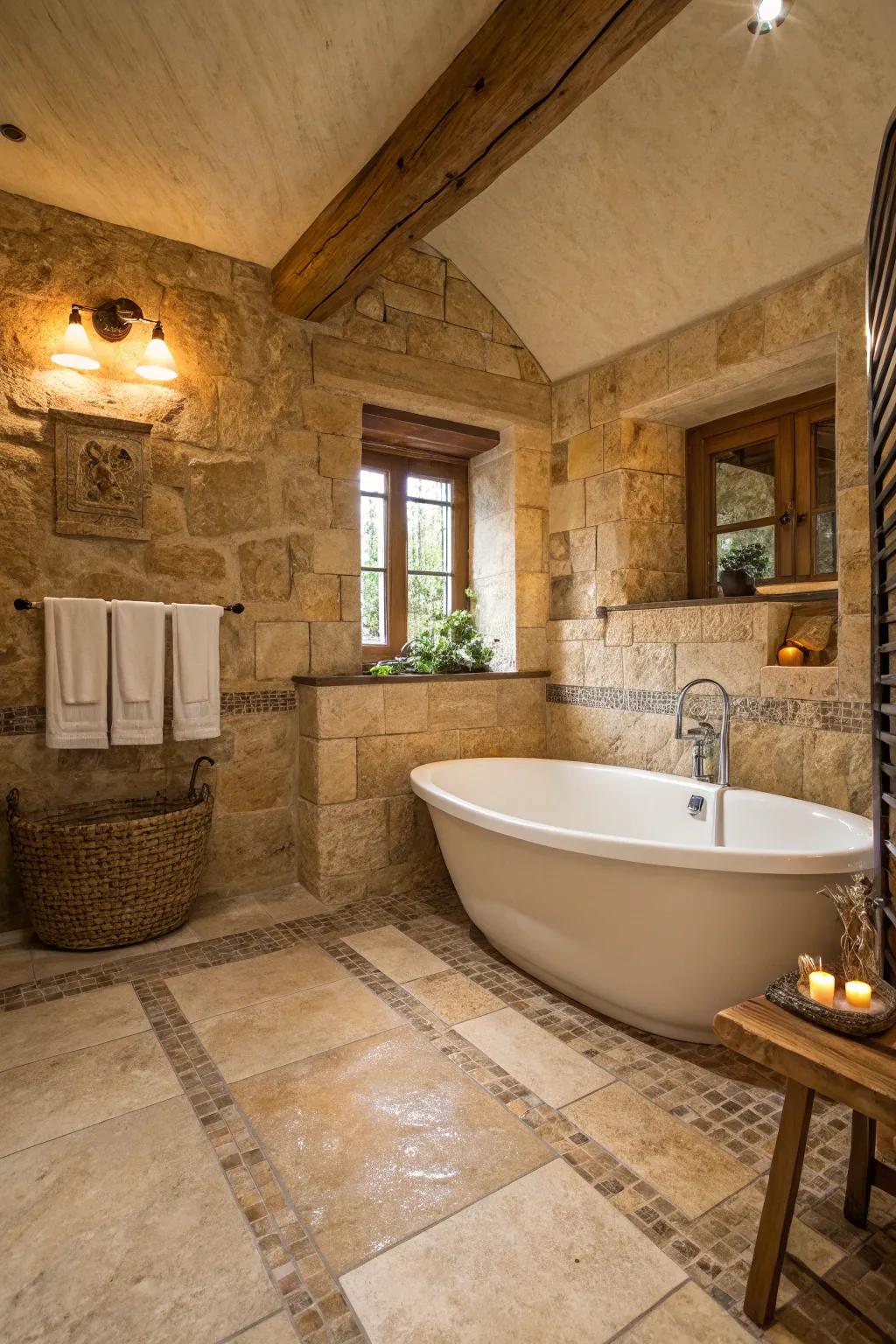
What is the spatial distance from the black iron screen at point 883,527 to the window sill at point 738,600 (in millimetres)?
1062

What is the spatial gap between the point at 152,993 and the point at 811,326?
301cm

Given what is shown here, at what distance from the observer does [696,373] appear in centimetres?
285

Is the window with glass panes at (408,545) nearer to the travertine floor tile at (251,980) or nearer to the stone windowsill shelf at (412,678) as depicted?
the stone windowsill shelf at (412,678)

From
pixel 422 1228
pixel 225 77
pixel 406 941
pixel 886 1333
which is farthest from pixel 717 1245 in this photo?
pixel 225 77

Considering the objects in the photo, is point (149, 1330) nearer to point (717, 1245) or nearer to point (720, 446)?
point (717, 1245)

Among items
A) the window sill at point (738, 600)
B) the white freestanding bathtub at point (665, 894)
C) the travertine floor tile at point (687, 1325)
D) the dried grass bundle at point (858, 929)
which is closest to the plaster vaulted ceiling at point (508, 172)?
the window sill at point (738, 600)

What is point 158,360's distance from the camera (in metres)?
2.61

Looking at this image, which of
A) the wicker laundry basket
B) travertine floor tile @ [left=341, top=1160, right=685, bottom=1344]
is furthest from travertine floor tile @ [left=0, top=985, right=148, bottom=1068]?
travertine floor tile @ [left=341, top=1160, right=685, bottom=1344]

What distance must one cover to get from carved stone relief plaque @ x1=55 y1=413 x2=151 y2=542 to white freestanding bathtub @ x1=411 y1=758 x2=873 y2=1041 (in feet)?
4.78

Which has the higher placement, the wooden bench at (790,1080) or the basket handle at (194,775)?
the basket handle at (194,775)

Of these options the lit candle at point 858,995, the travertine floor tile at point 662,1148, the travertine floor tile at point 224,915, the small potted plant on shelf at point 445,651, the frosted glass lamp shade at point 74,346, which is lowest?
the travertine floor tile at point 662,1148

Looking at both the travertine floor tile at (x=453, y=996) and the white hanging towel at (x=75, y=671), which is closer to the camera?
the travertine floor tile at (x=453, y=996)

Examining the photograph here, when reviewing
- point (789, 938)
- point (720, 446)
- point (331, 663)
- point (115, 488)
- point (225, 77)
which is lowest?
point (789, 938)

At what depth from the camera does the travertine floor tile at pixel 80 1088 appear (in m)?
1.60
